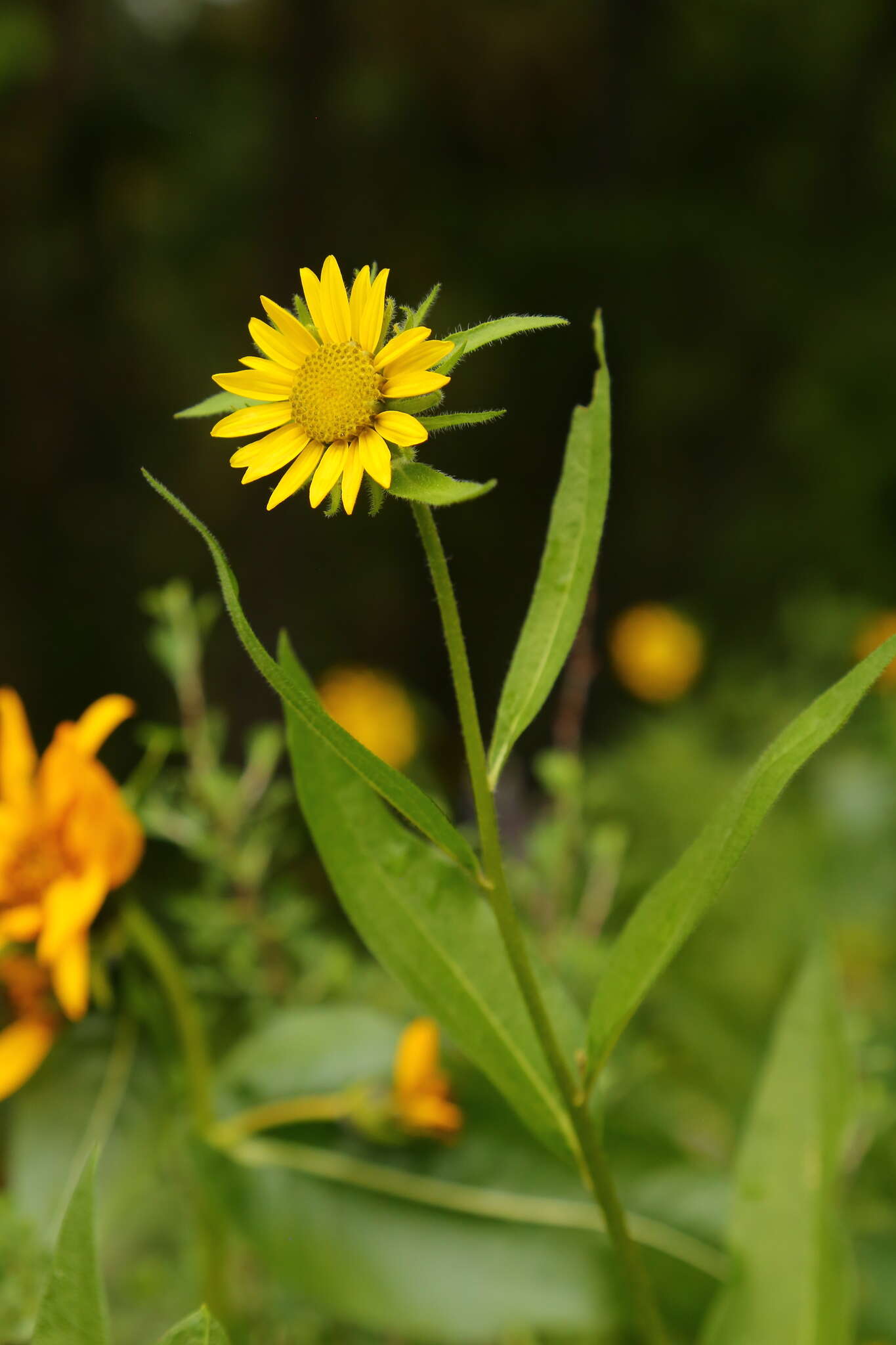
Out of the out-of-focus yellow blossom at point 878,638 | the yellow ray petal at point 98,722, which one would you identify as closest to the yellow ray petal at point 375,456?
the yellow ray petal at point 98,722

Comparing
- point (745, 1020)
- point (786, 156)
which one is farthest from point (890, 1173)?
point (786, 156)

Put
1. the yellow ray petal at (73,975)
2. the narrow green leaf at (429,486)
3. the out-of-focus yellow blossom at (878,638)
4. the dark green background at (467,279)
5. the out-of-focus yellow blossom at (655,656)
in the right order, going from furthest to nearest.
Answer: the dark green background at (467,279) < the out-of-focus yellow blossom at (655,656) < the out-of-focus yellow blossom at (878,638) < the yellow ray petal at (73,975) < the narrow green leaf at (429,486)

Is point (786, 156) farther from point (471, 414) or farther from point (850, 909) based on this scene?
point (471, 414)

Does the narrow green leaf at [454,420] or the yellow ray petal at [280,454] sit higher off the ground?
the narrow green leaf at [454,420]

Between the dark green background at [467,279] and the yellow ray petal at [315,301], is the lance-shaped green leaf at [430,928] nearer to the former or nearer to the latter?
the yellow ray petal at [315,301]

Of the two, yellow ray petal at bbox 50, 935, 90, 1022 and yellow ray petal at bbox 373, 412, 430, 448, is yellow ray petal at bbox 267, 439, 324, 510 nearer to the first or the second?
yellow ray petal at bbox 373, 412, 430, 448

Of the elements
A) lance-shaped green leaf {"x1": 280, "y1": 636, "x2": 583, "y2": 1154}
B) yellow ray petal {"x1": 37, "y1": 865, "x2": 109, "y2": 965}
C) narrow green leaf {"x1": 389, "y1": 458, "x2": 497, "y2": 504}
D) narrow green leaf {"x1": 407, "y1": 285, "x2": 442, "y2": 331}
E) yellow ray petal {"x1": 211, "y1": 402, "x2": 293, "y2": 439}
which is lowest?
yellow ray petal {"x1": 37, "y1": 865, "x2": 109, "y2": 965}

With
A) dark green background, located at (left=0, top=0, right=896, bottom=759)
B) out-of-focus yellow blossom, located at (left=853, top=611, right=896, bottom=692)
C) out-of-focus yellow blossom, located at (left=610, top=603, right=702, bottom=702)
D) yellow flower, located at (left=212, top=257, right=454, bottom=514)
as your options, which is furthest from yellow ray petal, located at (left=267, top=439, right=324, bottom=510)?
dark green background, located at (left=0, top=0, right=896, bottom=759)
